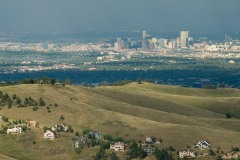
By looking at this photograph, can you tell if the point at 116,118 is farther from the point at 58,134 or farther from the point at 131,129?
the point at 58,134

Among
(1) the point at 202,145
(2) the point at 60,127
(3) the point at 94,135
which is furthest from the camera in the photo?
(2) the point at 60,127

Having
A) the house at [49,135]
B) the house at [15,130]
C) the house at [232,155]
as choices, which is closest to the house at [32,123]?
the house at [15,130]

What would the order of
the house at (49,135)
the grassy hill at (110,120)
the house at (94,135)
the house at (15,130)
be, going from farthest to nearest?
the house at (94,135), the house at (15,130), the house at (49,135), the grassy hill at (110,120)

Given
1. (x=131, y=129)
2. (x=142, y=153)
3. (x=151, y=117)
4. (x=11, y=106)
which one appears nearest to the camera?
(x=142, y=153)

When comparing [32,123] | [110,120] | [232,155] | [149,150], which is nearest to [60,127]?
[32,123]

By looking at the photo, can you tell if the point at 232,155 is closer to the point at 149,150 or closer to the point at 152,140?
the point at 149,150

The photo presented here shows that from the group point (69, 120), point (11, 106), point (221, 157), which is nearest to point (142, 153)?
point (221, 157)

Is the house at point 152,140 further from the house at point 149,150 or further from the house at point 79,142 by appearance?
the house at point 79,142

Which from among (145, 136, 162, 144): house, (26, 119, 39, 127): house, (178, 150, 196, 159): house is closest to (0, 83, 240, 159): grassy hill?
(145, 136, 162, 144): house
